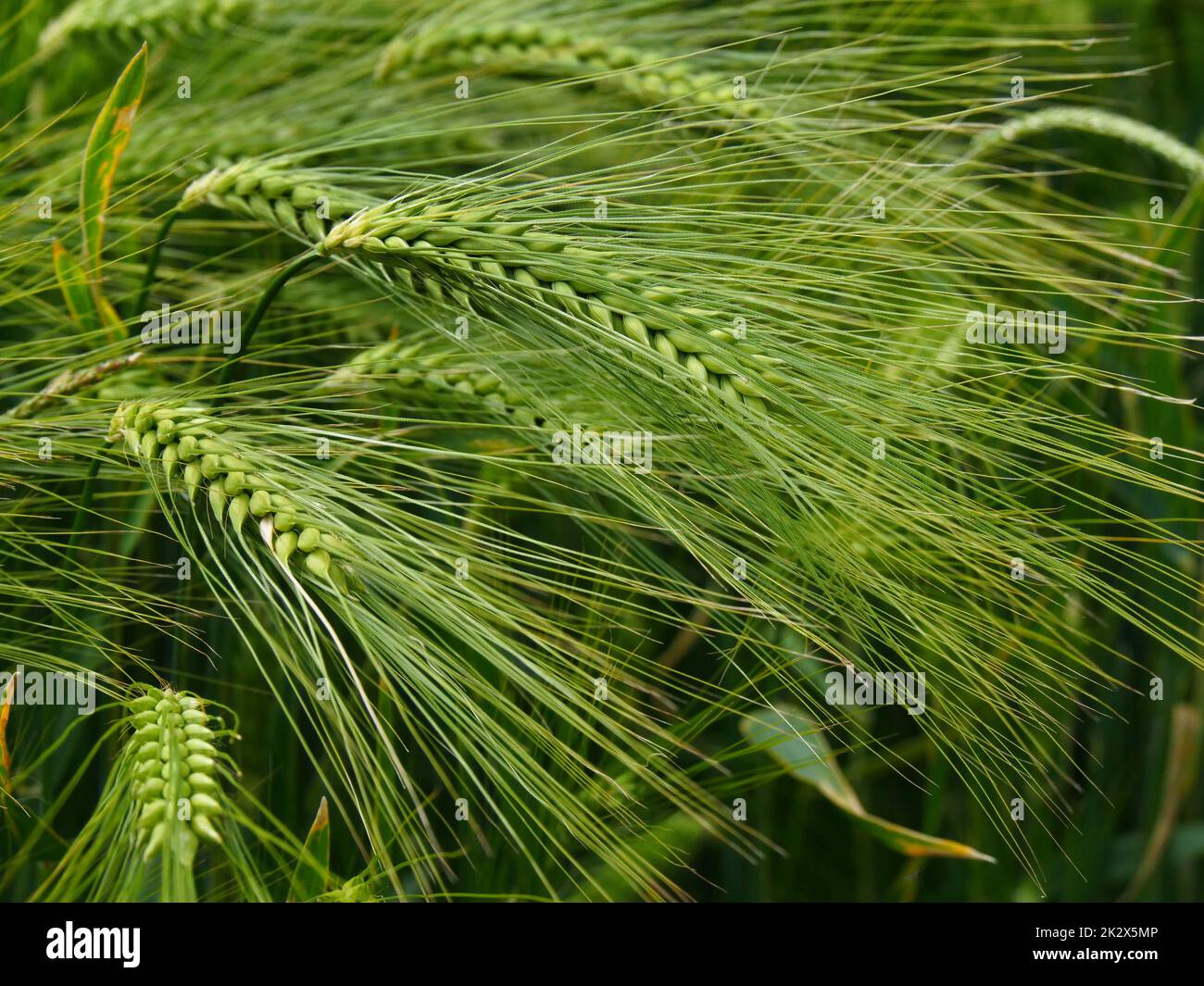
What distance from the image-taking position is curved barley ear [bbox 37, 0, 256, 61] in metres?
0.92

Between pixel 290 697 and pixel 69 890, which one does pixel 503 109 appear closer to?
pixel 290 697

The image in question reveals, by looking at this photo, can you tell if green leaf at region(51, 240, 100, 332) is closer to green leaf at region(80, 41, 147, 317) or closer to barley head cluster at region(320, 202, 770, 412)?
green leaf at region(80, 41, 147, 317)

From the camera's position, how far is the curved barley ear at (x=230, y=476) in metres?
0.57

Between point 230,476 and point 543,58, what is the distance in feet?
1.72

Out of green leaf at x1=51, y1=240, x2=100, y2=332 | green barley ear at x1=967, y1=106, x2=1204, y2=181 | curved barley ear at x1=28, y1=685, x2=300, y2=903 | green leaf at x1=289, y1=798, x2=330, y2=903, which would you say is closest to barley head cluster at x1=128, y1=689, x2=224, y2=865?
curved barley ear at x1=28, y1=685, x2=300, y2=903

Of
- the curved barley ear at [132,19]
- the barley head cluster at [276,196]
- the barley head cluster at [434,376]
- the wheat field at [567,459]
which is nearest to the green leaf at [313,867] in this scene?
the wheat field at [567,459]

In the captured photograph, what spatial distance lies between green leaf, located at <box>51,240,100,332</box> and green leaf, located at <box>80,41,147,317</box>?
0.06 feet

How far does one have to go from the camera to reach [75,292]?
77cm

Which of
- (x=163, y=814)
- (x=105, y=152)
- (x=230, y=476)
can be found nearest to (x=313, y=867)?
(x=163, y=814)

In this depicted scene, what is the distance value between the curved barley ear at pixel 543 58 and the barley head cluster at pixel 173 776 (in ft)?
2.04

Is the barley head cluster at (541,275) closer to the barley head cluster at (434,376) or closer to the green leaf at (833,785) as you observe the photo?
the barley head cluster at (434,376)

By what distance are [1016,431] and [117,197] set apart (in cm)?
79
